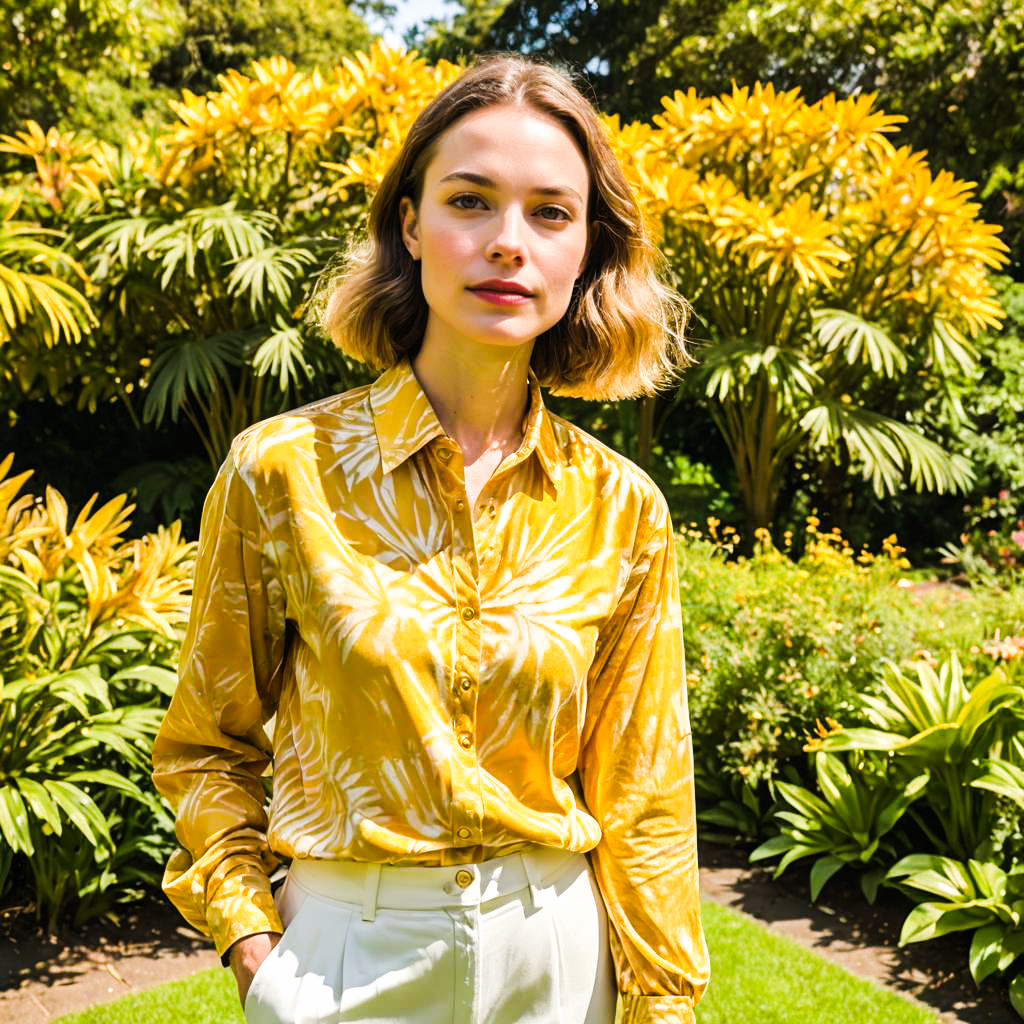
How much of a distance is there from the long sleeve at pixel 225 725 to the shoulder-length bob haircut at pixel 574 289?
1.13 feet

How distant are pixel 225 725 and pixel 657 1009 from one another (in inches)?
26.4

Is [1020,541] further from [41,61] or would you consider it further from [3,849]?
[41,61]

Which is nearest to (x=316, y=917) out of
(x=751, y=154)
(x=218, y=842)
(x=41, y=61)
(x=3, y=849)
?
(x=218, y=842)

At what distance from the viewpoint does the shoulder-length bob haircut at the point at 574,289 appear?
1518mm

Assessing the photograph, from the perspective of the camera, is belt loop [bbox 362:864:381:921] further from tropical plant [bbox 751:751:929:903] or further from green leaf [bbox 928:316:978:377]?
green leaf [bbox 928:316:978:377]

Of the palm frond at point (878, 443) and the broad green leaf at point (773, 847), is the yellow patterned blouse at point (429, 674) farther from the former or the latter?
the palm frond at point (878, 443)

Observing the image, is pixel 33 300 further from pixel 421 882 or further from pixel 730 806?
pixel 421 882

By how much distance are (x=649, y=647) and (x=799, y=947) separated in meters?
2.89

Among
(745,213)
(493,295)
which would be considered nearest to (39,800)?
(493,295)

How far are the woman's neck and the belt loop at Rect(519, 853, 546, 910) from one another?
0.51 m

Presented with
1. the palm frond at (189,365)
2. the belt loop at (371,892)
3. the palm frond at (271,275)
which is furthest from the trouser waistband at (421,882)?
the palm frond at (189,365)

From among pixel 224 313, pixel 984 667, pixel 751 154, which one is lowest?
pixel 984 667

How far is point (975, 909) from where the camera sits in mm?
3781

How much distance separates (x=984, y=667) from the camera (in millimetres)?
4781
